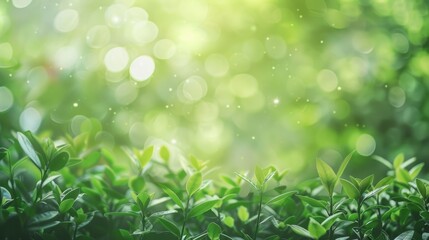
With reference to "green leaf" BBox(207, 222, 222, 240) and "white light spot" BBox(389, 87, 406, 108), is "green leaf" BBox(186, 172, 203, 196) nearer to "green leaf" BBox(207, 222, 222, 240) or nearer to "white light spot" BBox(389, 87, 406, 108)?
"green leaf" BBox(207, 222, 222, 240)

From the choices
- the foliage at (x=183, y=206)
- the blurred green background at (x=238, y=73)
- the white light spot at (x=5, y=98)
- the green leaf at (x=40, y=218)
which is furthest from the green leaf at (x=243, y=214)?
the blurred green background at (x=238, y=73)

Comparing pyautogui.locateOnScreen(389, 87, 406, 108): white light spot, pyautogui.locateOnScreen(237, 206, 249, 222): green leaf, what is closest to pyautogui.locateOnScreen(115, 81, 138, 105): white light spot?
pyautogui.locateOnScreen(389, 87, 406, 108): white light spot

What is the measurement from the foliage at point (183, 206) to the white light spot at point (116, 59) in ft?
8.41

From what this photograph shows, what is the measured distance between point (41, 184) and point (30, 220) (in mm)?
67

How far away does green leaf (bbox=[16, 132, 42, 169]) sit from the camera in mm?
719

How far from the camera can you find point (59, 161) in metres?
0.76

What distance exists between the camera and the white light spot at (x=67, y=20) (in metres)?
3.36

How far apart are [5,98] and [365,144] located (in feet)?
9.03

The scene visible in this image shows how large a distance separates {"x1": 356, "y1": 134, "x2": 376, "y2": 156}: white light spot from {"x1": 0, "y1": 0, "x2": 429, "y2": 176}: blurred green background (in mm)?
14

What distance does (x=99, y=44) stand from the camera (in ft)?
11.8

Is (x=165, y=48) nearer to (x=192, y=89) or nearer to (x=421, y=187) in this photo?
(x=192, y=89)

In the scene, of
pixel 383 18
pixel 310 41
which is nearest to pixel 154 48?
pixel 310 41

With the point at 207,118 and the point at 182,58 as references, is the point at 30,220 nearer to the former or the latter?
the point at 182,58

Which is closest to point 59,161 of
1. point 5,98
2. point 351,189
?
point 351,189
